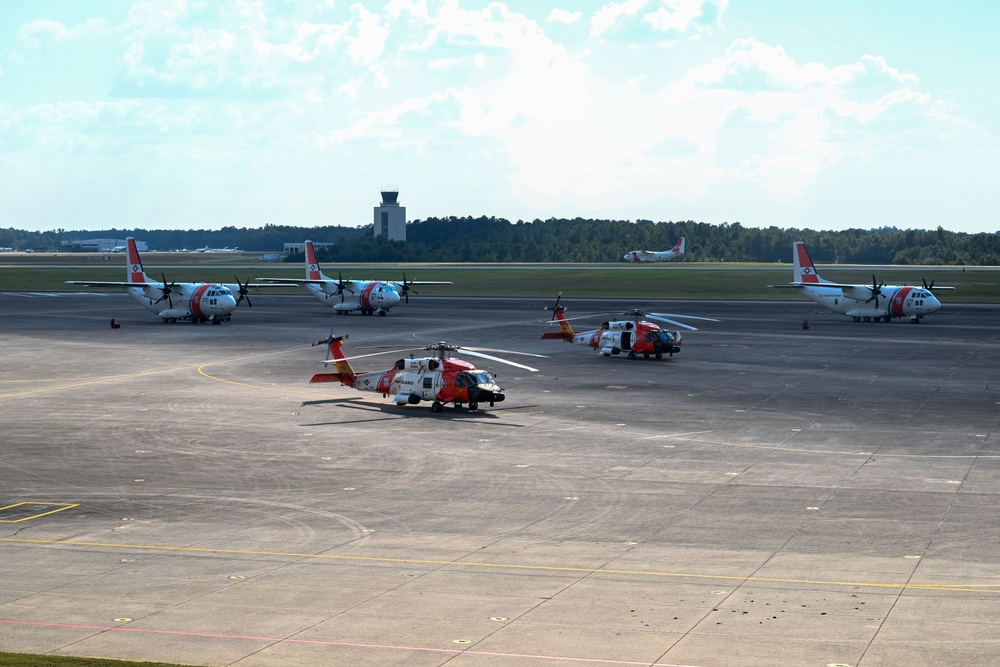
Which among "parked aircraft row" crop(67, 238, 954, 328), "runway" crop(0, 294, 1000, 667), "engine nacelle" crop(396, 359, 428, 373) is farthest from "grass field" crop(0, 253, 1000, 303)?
"engine nacelle" crop(396, 359, 428, 373)

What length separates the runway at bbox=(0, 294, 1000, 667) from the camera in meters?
19.2

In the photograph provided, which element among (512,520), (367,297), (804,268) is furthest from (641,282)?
(512,520)

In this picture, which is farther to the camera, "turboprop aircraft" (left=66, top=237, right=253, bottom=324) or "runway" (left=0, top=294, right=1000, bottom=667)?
"turboprop aircraft" (left=66, top=237, right=253, bottom=324)

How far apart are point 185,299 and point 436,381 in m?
53.9

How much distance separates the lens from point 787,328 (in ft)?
298

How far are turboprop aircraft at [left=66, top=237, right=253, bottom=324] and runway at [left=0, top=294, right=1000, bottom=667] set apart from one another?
33.1 m

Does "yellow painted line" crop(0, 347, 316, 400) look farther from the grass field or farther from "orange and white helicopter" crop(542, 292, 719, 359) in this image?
the grass field

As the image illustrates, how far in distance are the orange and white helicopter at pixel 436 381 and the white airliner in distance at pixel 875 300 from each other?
58780 millimetres

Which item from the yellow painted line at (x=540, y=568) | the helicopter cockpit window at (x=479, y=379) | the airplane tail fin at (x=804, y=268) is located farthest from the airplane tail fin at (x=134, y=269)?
the yellow painted line at (x=540, y=568)

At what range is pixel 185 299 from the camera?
9488 cm

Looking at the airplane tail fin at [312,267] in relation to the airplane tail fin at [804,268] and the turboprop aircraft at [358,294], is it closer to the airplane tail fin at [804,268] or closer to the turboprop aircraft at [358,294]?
the turboprop aircraft at [358,294]

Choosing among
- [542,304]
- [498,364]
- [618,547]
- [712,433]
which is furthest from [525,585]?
[542,304]

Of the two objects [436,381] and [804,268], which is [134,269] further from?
[804,268]

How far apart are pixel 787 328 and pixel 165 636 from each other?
255 feet
